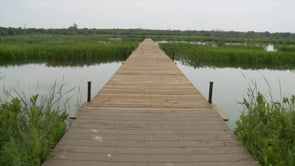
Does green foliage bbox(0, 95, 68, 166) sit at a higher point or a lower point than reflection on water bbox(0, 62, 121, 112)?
Result: higher

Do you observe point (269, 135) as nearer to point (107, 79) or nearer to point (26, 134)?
point (26, 134)

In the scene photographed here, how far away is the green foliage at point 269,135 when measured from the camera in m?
2.46

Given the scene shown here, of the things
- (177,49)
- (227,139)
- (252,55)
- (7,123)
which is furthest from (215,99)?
(177,49)

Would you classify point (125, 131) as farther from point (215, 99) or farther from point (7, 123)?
point (215, 99)

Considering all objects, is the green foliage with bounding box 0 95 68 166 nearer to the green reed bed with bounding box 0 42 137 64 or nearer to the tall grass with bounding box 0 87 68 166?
the tall grass with bounding box 0 87 68 166

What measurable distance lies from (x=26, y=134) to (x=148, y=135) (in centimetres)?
132

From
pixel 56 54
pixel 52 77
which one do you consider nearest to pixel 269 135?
pixel 52 77

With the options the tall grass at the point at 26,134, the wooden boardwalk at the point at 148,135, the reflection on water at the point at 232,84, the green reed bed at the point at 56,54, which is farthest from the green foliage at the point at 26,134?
the green reed bed at the point at 56,54

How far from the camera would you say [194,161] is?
2578mm

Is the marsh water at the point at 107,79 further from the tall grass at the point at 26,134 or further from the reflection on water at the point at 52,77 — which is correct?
the tall grass at the point at 26,134

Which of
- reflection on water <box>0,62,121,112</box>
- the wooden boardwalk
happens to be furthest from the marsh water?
the wooden boardwalk

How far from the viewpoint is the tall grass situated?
7.84ft

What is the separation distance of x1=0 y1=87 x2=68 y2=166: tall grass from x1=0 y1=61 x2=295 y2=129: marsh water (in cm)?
302

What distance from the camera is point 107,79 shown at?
33.7ft
